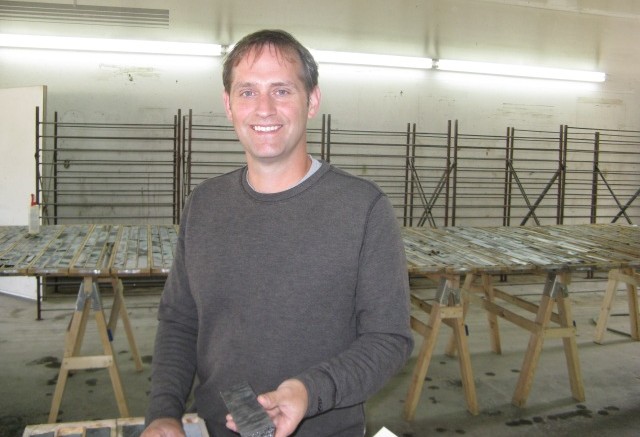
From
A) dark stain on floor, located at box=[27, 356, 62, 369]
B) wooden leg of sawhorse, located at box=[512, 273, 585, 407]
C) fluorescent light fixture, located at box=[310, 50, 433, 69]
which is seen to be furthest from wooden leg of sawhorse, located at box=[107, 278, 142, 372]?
fluorescent light fixture, located at box=[310, 50, 433, 69]

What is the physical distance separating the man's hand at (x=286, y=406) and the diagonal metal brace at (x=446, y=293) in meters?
2.23

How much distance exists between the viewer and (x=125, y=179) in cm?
598

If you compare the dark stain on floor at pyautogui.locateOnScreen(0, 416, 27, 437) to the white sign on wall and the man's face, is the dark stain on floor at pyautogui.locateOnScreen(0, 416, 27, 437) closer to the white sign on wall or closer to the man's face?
the man's face

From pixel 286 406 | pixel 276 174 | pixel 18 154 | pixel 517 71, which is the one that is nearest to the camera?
pixel 286 406

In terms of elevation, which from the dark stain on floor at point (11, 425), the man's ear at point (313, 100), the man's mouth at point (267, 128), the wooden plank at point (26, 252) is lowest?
the dark stain on floor at point (11, 425)

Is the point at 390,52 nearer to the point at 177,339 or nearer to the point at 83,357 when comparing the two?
the point at 83,357

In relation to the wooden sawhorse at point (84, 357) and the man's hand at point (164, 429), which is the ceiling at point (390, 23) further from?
the man's hand at point (164, 429)

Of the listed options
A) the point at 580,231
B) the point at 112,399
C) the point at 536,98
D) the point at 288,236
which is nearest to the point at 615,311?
the point at 580,231

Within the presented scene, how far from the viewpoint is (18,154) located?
211 inches

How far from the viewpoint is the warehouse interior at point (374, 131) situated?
411 cm

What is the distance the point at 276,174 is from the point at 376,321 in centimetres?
42

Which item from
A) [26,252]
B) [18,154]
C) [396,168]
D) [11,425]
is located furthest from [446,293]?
[18,154]

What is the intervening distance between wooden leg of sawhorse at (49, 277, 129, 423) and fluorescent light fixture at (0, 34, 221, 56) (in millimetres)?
3756

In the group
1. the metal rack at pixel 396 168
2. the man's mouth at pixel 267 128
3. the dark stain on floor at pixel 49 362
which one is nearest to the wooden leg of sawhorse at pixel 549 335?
the man's mouth at pixel 267 128
